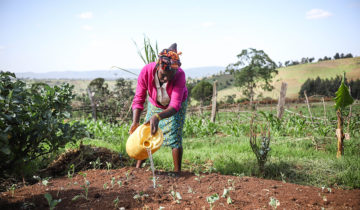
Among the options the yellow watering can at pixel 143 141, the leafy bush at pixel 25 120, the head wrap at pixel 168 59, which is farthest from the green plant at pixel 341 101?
the leafy bush at pixel 25 120

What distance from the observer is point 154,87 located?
9.94 feet

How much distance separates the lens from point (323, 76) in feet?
102

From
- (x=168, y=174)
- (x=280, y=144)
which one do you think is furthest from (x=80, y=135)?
(x=280, y=144)

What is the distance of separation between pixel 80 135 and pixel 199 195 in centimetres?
151

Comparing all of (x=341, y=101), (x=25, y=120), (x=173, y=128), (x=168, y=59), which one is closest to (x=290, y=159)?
(x=341, y=101)

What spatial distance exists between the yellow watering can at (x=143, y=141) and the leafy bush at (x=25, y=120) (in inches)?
25.3

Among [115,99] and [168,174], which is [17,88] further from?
[115,99]

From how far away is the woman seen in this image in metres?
2.71

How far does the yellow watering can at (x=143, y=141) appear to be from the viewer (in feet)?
8.32

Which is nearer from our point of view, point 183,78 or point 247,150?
point 183,78

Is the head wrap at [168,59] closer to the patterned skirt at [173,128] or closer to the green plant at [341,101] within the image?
the patterned skirt at [173,128]

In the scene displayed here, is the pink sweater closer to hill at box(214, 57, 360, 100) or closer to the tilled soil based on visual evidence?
the tilled soil

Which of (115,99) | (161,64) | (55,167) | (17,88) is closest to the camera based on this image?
(17,88)

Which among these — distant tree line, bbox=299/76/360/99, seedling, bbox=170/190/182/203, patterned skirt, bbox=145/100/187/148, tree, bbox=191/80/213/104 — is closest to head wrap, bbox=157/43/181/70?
patterned skirt, bbox=145/100/187/148
